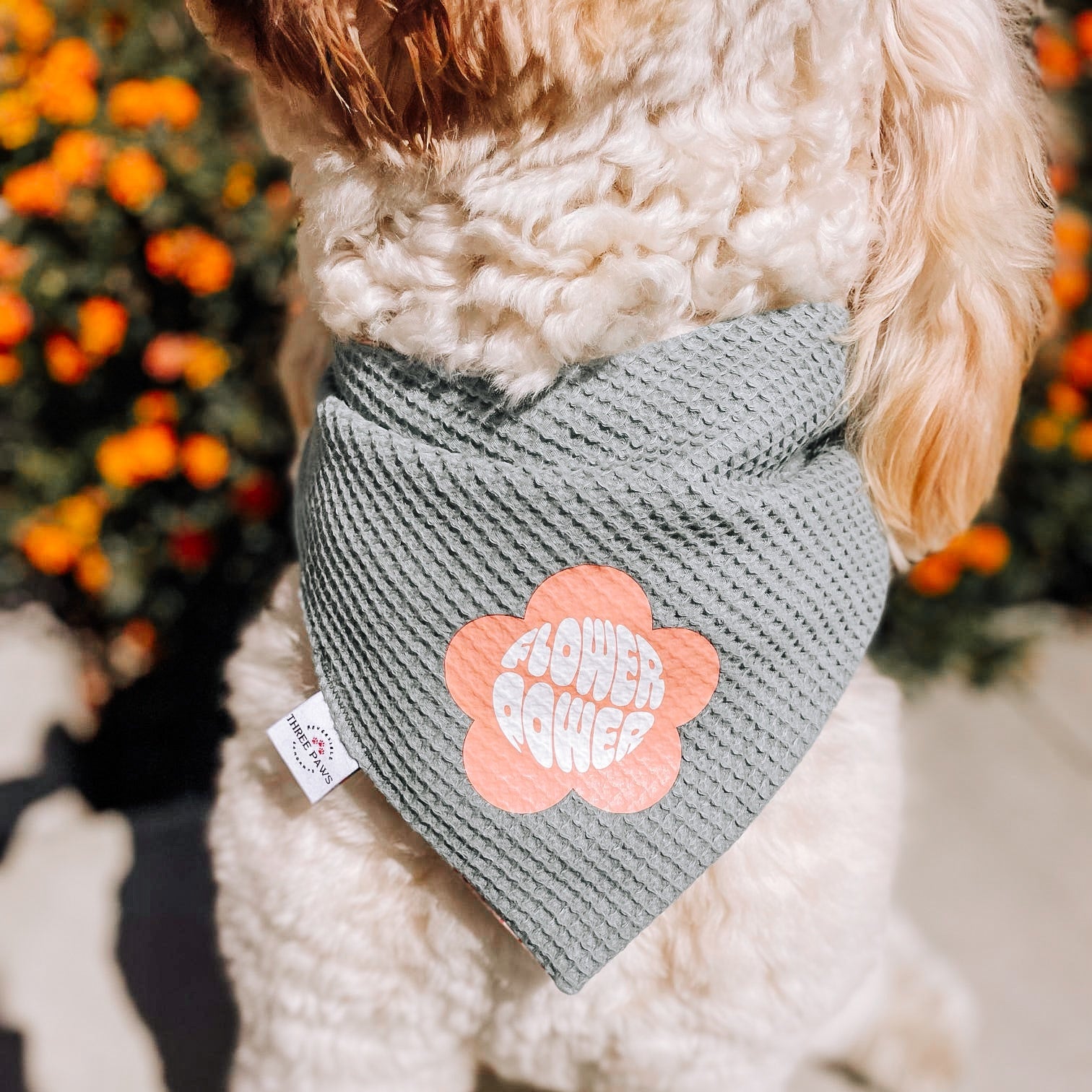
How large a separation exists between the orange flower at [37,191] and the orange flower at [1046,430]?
5.83 feet

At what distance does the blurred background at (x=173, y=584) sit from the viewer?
1453 mm

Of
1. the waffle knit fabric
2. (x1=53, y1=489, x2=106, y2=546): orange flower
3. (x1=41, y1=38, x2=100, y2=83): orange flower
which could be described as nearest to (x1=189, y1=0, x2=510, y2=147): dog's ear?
the waffle knit fabric

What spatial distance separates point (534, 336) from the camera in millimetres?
789

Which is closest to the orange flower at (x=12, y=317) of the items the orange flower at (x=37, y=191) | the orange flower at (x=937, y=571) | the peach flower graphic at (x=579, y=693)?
the orange flower at (x=37, y=191)

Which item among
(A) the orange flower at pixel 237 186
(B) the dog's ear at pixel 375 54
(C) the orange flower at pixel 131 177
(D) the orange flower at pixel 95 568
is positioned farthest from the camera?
(D) the orange flower at pixel 95 568

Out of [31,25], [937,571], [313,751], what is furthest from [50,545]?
[937,571]

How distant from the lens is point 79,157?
145 centimetres

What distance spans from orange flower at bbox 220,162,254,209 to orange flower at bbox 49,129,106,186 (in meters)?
0.18

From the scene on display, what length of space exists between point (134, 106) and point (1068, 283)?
5.29 ft

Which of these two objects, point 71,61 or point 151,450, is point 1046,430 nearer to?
point 151,450

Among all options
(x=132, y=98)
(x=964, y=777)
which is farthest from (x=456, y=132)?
(x=964, y=777)

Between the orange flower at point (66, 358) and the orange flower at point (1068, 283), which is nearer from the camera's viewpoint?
the orange flower at point (66, 358)

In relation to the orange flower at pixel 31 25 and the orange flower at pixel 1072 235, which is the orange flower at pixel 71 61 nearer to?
the orange flower at pixel 31 25

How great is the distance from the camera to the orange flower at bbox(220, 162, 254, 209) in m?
1.54
